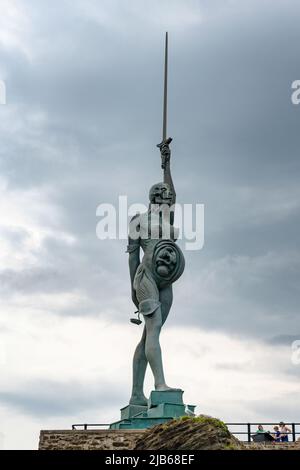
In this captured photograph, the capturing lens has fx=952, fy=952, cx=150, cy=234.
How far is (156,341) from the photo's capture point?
19641 mm

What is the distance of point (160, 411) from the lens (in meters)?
18.7

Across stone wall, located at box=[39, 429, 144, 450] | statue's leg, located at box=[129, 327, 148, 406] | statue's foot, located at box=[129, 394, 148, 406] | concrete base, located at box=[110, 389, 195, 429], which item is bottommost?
stone wall, located at box=[39, 429, 144, 450]

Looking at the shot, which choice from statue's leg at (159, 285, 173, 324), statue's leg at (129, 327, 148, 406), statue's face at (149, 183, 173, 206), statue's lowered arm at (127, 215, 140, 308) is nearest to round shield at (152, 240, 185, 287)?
statue's leg at (159, 285, 173, 324)

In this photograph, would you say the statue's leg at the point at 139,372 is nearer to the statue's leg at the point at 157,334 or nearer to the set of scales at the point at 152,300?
the set of scales at the point at 152,300

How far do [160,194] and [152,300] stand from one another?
234 centimetres

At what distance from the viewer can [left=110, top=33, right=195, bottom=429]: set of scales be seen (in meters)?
19.0

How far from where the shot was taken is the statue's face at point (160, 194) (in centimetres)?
2048

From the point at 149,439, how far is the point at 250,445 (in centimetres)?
331

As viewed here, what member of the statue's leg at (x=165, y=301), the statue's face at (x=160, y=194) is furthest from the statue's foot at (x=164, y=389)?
the statue's face at (x=160, y=194)

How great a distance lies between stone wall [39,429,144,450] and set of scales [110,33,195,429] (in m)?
0.43

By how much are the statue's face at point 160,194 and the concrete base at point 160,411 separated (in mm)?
4145

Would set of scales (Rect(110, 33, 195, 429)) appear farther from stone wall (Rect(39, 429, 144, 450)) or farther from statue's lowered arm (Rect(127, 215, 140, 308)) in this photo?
stone wall (Rect(39, 429, 144, 450))
